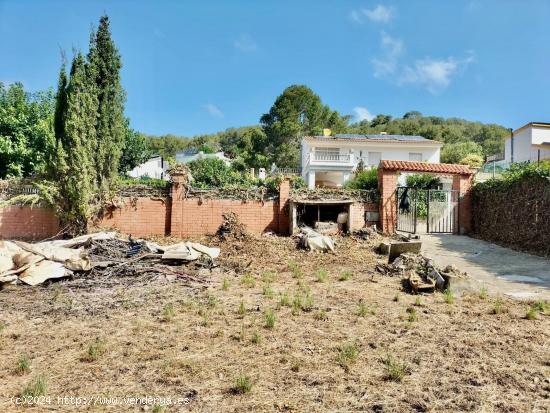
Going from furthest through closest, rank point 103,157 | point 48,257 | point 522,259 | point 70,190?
point 103,157 → point 70,190 → point 522,259 → point 48,257

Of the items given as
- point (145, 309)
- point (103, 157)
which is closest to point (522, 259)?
point (145, 309)

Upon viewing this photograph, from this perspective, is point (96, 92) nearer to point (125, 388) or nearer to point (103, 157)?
point (103, 157)

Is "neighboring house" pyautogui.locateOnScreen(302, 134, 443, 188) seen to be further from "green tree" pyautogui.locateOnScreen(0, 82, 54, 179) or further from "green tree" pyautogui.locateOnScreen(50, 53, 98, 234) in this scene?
"green tree" pyautogui.locateOnScreen(50, 53, 98, 234)

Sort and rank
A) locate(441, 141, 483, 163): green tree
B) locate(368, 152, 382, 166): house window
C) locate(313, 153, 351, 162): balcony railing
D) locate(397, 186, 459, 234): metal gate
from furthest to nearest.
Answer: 1. locate(441, 141, 483, 163): green tree
2. locate(368, 152, 382, 166): house window
3. locate(313, 153, 351, 162): balcony railing
4. locate(397, 186, 459, 234): metal gate

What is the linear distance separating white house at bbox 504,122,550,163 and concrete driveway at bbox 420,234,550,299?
2152 cm

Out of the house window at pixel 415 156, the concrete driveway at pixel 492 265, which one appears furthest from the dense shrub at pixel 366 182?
the house window at pixel 415 156

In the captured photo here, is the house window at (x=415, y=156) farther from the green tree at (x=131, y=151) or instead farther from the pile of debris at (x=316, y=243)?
the pile of debris at (x=316, y=243)

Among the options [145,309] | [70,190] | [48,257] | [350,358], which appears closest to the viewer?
[350,358]

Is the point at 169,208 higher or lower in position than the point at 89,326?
higher

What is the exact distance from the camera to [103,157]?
11.6 m

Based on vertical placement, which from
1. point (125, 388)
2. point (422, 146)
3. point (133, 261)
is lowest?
point (125, 388)

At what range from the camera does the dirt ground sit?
2959 mm

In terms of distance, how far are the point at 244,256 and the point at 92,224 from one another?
553 cm

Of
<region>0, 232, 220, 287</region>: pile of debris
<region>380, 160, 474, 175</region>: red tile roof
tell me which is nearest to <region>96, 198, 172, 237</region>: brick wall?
<region>0, 232, 220, 287</region>: pile of debris
